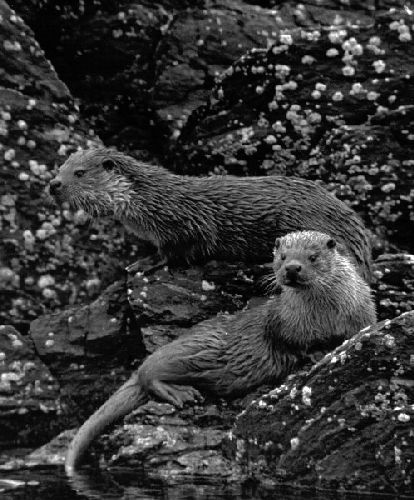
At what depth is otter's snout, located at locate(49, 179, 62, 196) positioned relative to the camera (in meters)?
8.59

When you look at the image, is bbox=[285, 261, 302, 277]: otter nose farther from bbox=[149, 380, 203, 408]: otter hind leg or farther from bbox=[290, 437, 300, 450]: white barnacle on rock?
bbox=[290, 437, 300, 450]: white barnacle on rock

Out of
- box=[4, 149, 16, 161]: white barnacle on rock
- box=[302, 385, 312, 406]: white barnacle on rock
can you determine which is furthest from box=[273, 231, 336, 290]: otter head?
box=[4, 149, 16, 161]: white barnacle on rock

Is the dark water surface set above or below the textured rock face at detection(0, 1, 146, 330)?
below

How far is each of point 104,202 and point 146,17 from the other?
180cm

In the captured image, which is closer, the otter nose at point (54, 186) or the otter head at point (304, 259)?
the otter head at point (304, 259)

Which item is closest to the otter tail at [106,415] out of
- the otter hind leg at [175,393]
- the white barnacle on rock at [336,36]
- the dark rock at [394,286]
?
the otter hind leg at [175,393]

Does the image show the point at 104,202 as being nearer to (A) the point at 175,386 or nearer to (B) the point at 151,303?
(B) the point at 151,303

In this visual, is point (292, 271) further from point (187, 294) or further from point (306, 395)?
point (187, 294)

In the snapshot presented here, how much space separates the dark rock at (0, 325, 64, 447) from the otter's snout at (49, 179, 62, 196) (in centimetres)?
114

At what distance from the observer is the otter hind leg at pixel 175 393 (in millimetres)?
7270

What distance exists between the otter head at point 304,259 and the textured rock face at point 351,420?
781 millimetres

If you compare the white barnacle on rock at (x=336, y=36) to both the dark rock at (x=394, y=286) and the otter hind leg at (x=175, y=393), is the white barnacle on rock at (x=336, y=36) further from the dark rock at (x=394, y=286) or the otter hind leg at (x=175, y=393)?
the otter hind leg at (x=175, y=393)

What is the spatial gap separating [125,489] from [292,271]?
1676mm

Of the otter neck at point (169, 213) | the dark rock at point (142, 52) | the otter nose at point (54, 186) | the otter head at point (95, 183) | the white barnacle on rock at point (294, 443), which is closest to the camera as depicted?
the white barnacle on rock at point (294, 443)
